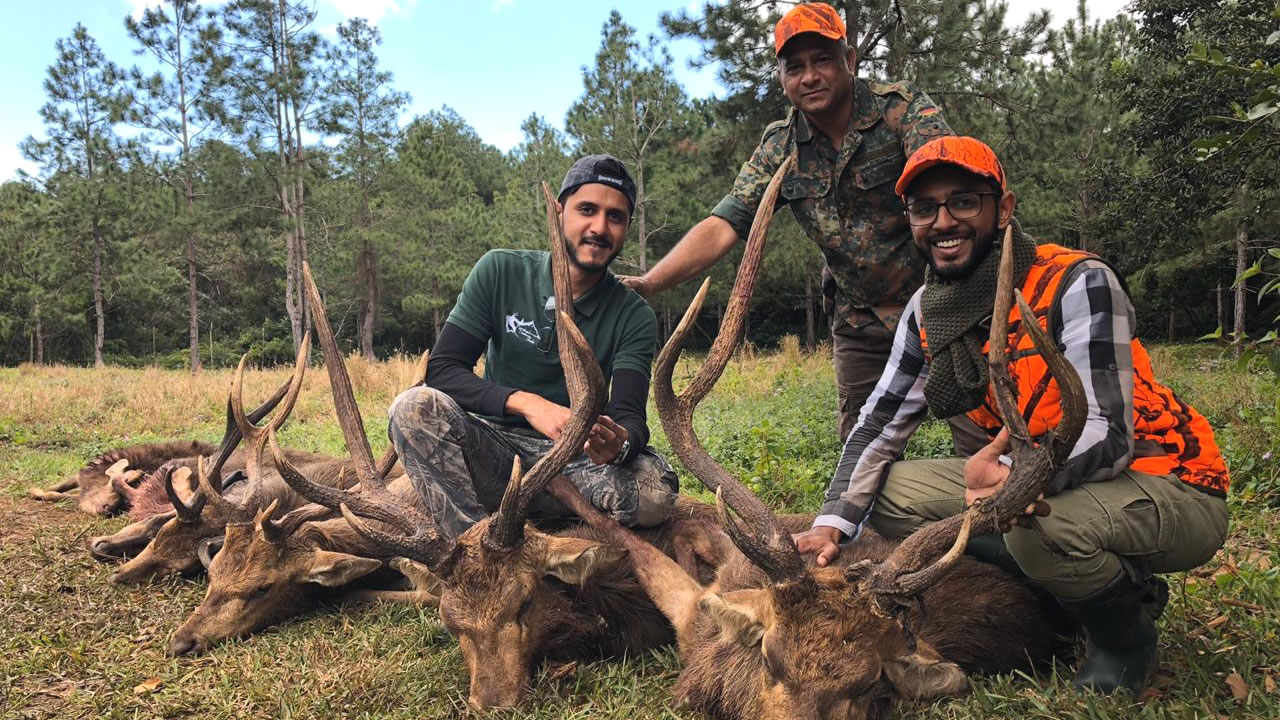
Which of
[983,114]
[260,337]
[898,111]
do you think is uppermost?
[983,114]

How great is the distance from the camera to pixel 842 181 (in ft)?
14.2

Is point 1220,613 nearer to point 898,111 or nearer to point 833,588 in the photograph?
point 833,588

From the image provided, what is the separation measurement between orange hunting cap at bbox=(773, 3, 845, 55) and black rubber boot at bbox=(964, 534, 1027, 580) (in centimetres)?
253

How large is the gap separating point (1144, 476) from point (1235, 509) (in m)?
2.50

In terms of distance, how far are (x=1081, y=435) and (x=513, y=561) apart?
210 centimetres

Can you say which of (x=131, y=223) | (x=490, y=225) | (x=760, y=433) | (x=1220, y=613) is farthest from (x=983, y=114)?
(x=131, y=223)

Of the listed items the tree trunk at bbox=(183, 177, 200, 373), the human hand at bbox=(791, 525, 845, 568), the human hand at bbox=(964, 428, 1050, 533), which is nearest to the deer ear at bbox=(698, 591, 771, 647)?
the human hand at bbox=(791, 525, 845, 568)

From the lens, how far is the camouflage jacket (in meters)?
4.21

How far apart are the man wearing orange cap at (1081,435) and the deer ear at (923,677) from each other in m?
0.44

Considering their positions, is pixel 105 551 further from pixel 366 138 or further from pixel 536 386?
pixel 366 138

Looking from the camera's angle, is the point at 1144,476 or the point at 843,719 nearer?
the point at 843,719

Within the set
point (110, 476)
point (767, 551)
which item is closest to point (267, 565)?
point (767, 551)

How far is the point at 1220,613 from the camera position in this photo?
3.20 meters

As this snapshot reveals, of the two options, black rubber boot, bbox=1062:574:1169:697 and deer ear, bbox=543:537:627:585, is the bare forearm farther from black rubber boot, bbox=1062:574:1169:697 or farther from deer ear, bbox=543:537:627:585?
black rubber boot, bbox=1062:574:1169:697
